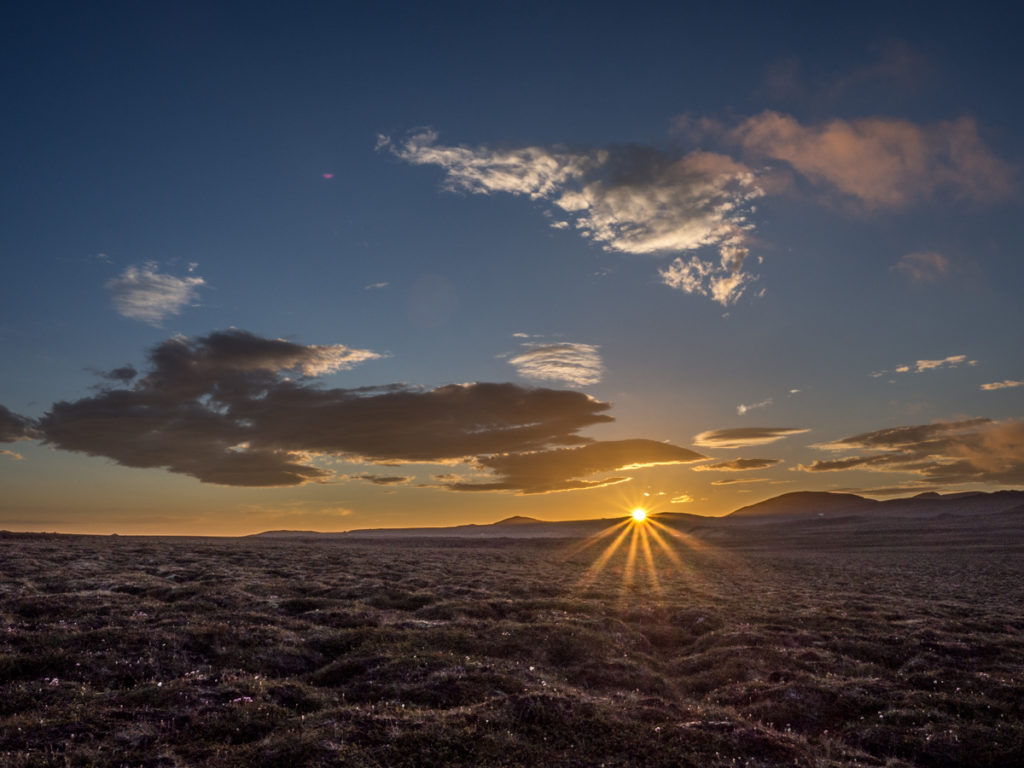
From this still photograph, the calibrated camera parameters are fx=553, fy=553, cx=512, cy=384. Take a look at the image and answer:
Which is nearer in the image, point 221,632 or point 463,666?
point 463,666

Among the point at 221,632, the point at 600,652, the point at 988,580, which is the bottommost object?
the point at 988,580

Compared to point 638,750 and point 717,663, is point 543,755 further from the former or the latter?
point 717,663

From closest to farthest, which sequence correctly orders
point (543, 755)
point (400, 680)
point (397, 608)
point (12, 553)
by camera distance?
1. point (543, 755)
2. point (400, 680)
3. point (397, 608)
4. point (12, 553)

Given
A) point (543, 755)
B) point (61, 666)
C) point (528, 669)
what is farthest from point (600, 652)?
point (61, 666)

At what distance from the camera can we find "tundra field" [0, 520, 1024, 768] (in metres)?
11.7

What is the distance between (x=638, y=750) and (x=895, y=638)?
17627 mm

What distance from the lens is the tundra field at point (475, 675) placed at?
11672 mm

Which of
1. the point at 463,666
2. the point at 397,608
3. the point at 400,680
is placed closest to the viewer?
the point at 400,680

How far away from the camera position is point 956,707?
15.5 m

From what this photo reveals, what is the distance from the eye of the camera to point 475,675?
53.0ft

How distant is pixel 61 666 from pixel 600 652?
16692 mm

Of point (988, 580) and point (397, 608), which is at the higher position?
point (397, 608)

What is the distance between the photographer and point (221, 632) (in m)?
18.7

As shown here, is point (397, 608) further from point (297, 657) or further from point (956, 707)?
point (956, 707)
